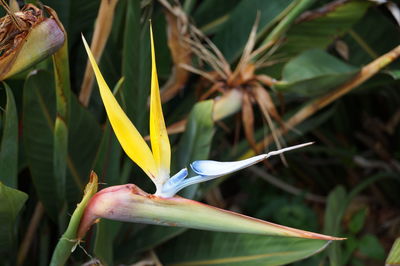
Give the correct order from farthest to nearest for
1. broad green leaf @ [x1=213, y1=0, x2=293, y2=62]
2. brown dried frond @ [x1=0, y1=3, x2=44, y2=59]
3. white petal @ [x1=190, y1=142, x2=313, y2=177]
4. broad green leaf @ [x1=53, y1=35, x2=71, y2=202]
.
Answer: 1. broad green leaf @ [x1=213, y1=0, x2=293, y2=62]
2. broad green leaf @ [x1=53, y1=35, x2=71, y2=202]
3. brown dried frond @ [x1=0, y1=3, x2=44, y2=59]
4. white petal @ [x1=190, y1=142, x2=313, y2=177]

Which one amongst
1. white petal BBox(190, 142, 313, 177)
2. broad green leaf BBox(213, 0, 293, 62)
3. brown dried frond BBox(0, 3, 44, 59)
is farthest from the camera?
broad green leaf BBox(213, 0, 293, 62)

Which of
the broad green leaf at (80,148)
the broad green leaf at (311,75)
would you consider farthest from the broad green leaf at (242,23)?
the broad green leaf at (80,148)

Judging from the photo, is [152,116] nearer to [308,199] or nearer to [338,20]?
[338,20]

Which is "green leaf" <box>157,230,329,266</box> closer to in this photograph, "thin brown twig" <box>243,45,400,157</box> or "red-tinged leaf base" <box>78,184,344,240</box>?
"thin brown twig" <box>243,45,400,157</box>

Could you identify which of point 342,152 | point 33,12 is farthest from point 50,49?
point 342,152

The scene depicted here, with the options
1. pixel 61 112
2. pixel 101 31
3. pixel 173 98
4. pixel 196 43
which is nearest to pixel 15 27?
pixel 61 112

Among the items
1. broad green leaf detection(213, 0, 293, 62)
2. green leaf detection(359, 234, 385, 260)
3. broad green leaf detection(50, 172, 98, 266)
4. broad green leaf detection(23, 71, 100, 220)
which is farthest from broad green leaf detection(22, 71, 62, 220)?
green leaf detection(359, 234, 385, 260)

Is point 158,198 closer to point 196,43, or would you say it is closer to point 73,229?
point 73,229
